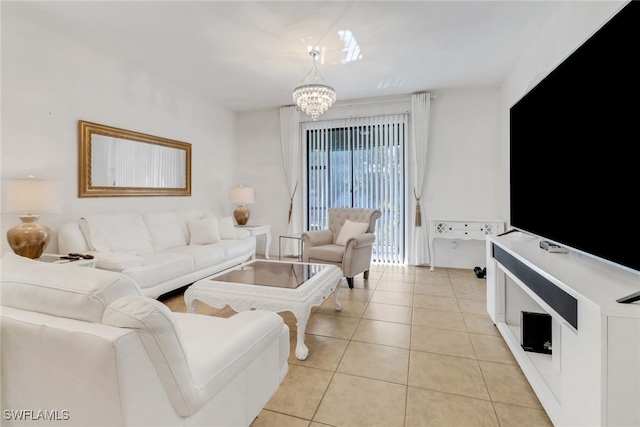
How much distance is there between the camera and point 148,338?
32.2 inches

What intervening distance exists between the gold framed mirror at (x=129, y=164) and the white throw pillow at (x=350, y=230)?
2.55 meters

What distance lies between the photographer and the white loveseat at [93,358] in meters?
0.76

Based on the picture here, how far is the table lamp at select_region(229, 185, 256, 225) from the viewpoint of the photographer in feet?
17.1

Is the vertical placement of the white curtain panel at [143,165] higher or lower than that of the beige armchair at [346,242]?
higher

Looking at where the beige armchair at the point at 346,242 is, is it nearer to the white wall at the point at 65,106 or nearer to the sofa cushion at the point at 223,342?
the sofa cushion at the point at 223,342

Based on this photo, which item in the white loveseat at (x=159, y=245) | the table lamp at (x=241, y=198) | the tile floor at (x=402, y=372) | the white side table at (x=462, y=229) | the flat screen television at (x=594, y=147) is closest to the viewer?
the flat screen television at (x=594, y=147)

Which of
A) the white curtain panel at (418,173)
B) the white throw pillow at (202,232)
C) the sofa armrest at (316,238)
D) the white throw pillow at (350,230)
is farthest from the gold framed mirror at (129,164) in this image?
the white curtain panel at (418,173)

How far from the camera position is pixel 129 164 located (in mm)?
3756

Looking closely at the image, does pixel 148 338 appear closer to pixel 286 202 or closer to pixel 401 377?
pixel 401 377

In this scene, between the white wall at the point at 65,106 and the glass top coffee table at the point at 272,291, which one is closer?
the glass top coffee table at the point at 272,291

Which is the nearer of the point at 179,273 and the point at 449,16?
the point at 449,16

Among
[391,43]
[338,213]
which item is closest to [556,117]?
[391,43]

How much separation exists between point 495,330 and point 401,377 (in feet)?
3.86

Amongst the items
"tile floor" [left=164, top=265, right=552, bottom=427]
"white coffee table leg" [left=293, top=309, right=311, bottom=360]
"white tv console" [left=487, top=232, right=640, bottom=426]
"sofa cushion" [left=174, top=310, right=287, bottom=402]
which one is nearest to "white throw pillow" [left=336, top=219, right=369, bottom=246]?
"tile floor" [left=164, top=265, right=552, bottom=427]
